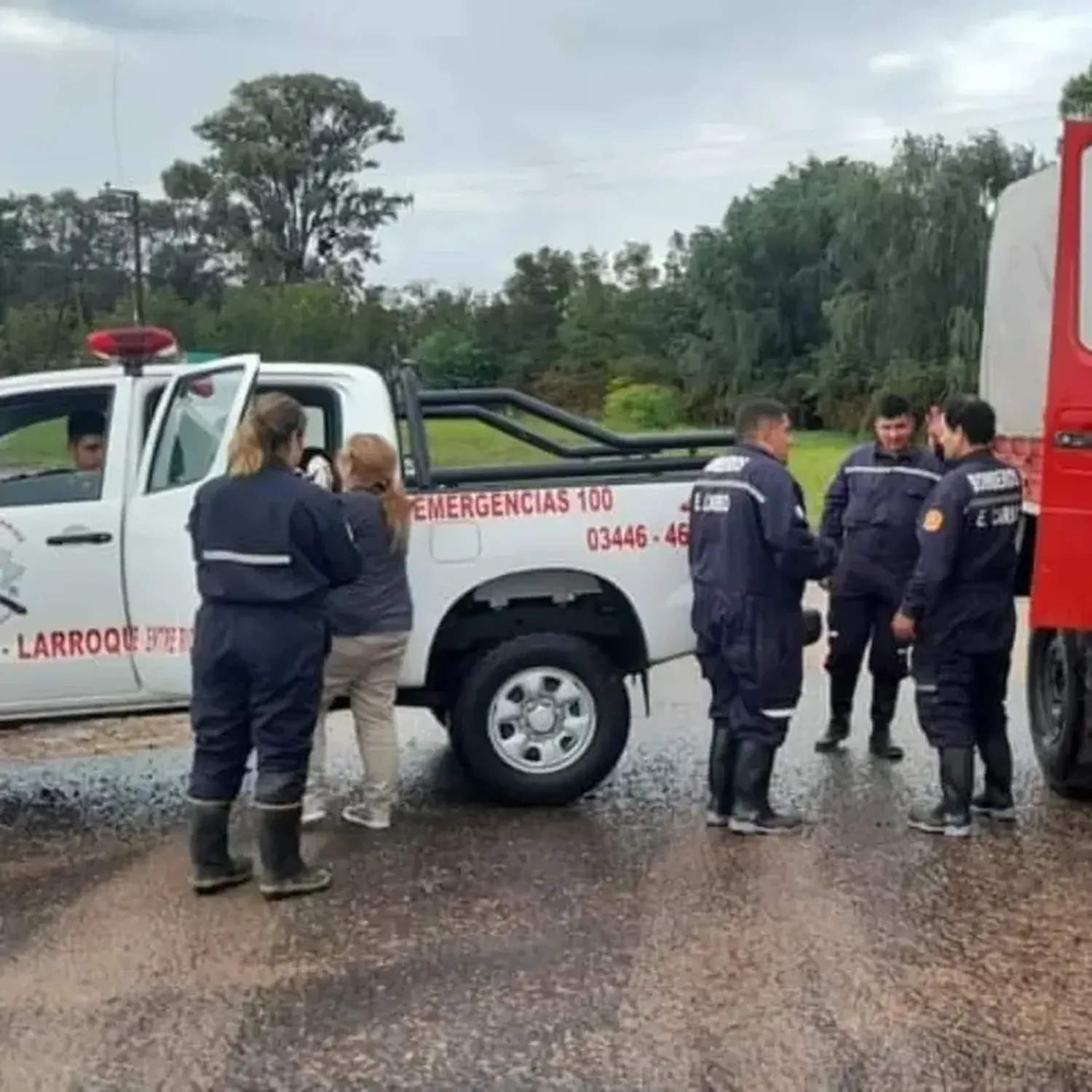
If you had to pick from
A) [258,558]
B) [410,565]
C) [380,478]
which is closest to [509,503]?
[410,565]

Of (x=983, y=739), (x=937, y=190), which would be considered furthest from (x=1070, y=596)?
(x=937, y=190)

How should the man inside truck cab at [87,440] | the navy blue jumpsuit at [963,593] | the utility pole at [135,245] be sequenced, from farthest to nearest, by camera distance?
the utility pole at [135,245] → the man inside truck cab at [87,440] → the navy blue jumpsuit at [963,593]

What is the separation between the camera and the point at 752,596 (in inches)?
251

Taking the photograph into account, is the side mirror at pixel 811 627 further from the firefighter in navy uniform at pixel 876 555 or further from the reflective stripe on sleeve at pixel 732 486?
the firefighter in navy uniform at pixel 876 555

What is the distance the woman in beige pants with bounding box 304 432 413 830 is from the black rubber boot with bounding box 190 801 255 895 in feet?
2.16

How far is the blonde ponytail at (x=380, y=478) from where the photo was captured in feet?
20.9

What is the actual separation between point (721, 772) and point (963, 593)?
116 centimetres

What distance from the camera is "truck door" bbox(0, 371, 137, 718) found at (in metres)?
6.56

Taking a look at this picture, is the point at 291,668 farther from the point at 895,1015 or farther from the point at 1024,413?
the point at 1024,413

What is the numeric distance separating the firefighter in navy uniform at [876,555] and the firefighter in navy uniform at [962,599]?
108 centimetres

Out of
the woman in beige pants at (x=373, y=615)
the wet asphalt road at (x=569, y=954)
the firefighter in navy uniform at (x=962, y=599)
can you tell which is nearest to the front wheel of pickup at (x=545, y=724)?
the wet asphalt road at (x=569, y=954)

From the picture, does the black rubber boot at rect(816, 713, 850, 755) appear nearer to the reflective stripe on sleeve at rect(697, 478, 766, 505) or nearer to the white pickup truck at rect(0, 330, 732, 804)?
the white pickup truck at rect(0, 330, 732, 804)

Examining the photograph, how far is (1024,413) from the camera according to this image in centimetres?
705

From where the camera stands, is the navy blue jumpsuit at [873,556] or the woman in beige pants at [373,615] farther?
the navy blue jumpsuit at [873,556]
